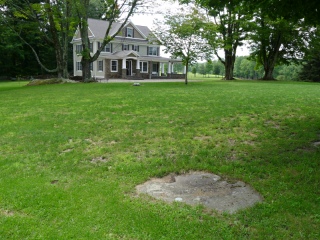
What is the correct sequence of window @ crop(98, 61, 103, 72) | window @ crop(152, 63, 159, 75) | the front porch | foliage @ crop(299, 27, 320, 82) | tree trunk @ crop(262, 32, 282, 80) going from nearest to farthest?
1. tree trunk @ crop(262, 32, 282, 80)
2. foliage @ crop(299, 27, 320, 82)
3. the front porch
4. window @ crop(98, 61, 103, 72)
5. window @ crop(152, 63, 159, 75)

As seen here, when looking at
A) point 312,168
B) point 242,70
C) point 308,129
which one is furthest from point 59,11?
point 242,70

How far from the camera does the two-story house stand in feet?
113

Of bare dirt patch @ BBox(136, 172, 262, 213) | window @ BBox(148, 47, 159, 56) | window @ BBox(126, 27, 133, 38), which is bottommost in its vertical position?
bare dirt patch @ BBox(136, 172, 262, 213)

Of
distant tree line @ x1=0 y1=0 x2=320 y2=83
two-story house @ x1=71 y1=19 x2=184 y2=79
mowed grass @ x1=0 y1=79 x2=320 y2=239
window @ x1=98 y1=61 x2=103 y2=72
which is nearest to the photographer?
mowed grass @ x1=0 y1=79 x2=320 y2=239

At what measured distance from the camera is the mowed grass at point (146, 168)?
2.84 metres

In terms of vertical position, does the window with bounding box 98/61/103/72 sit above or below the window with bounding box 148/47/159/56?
below

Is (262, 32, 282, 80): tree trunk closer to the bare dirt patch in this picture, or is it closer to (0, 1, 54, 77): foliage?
(0, 1, 54, 77): foliage

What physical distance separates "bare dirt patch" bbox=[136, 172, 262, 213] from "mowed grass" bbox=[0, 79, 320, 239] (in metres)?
0.15

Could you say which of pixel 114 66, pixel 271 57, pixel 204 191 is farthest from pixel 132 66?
pixel 204 191

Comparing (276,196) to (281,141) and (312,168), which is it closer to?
(312,168)

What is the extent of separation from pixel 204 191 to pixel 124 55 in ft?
104

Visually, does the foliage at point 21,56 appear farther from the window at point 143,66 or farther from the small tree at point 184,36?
the small tree at point 184,36

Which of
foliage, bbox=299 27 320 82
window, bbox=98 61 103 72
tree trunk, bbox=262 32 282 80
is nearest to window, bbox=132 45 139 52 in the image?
window, bbox=98 61 103 72

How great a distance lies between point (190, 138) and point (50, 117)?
433 centimetres
